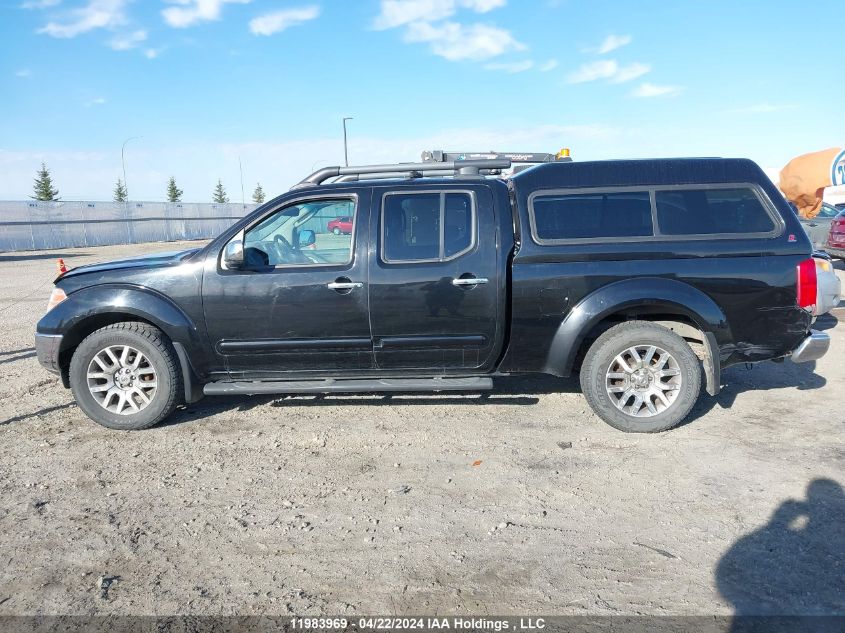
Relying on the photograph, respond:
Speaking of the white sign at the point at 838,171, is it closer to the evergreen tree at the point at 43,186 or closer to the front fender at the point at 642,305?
the front fender at the point at 642,305

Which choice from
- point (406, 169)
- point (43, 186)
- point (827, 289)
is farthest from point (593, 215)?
point (43, 186)

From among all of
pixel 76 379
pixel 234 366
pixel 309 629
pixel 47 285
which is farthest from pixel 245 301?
pixel 47 285

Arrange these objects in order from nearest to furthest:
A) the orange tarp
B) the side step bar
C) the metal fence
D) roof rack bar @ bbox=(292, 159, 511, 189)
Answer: the side step bar
roof rack bar @ bbox=(292, 159, 511, 189)
the orange tarp
the metal fence

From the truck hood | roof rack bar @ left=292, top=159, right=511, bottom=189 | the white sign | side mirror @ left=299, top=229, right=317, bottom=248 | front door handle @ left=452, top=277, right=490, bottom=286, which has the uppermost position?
the white sign

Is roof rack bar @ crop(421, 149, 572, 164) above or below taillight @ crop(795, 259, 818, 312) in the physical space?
above

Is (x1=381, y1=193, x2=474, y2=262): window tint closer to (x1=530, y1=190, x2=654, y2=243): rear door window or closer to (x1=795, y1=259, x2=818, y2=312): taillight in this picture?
(x1=530, y1=190, x2=654, y2=243): rear door window

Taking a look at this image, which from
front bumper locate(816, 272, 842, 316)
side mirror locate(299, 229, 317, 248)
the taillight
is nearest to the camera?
the taillight

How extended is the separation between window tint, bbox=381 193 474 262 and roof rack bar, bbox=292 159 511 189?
428mm

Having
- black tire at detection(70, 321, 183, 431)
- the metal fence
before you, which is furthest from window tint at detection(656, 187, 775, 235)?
the metal fence

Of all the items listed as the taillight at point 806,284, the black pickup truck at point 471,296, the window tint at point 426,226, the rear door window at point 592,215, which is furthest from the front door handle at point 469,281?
the taillight at point 806,284

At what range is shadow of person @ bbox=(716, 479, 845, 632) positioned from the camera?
239cm

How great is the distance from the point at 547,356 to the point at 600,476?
1.04 meters

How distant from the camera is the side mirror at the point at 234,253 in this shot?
4371 millimetres

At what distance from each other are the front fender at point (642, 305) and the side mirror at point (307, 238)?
201 centimetres
